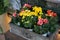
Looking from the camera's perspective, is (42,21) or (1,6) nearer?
(42,21)

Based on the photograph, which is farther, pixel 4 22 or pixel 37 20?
pixel 4 22

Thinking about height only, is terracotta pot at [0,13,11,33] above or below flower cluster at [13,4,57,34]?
below

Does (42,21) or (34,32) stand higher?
(42,21)

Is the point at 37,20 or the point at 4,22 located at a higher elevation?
the point at 37,20

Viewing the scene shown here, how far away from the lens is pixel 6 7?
2156 mm

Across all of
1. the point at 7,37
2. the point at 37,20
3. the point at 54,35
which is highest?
the point at 37,20

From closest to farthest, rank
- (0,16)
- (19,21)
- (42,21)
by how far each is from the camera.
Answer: (42,21) < (19,21) < (0,16)

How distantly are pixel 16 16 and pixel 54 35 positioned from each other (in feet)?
1.72

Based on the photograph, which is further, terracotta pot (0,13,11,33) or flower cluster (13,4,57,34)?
terracotta pot (0,13,11,33)

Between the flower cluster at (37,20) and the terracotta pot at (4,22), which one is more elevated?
the flower cluster at (37,20)

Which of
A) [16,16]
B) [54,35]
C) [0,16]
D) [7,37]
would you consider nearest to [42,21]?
[54,35]

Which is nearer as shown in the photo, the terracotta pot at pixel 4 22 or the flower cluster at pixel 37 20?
the flower cluster at pixel 37 20

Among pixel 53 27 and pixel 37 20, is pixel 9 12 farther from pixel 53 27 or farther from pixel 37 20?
pixel 53 27

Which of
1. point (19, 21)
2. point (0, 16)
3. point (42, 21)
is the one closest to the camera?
point (42, 21)
